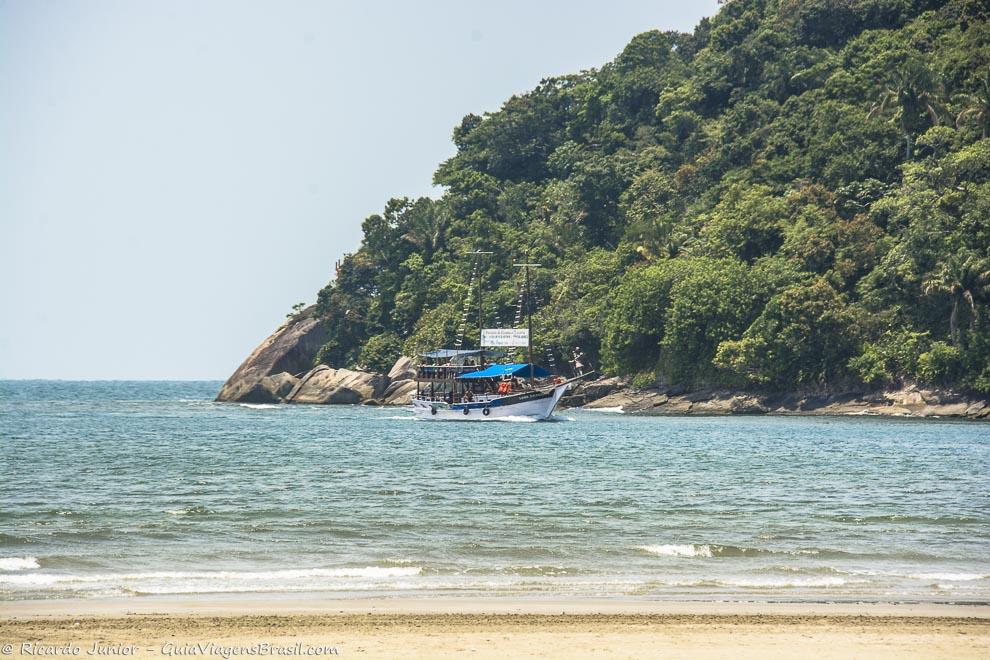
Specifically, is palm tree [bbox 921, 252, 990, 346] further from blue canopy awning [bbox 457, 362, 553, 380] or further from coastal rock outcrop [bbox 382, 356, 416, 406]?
coastal rock outcrop [bbox 382, 356, 416, 406]

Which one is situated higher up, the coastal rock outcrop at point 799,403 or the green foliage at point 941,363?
the green foliage at point 941,363

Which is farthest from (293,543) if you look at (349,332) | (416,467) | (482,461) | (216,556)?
(349,332)

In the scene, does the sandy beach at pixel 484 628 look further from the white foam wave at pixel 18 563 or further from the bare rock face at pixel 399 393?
the bare rock face at pixel 399 393

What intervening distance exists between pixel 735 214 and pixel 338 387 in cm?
4653

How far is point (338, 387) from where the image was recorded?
423ft

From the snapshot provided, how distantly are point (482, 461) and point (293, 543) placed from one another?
24.5 metres

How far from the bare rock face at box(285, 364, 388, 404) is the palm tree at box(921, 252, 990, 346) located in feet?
198

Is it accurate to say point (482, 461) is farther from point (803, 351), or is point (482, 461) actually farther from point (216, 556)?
point (803, 351)

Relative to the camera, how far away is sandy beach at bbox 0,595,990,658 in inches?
647

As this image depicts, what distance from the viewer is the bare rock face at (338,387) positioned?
127562mm

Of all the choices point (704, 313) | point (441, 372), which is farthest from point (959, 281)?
point (441, 372)

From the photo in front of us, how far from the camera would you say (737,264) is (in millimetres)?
104000

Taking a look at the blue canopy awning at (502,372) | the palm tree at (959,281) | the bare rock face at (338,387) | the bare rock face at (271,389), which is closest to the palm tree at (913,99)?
the palm tree at (959,281)

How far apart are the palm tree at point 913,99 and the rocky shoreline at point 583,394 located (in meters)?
24.6
